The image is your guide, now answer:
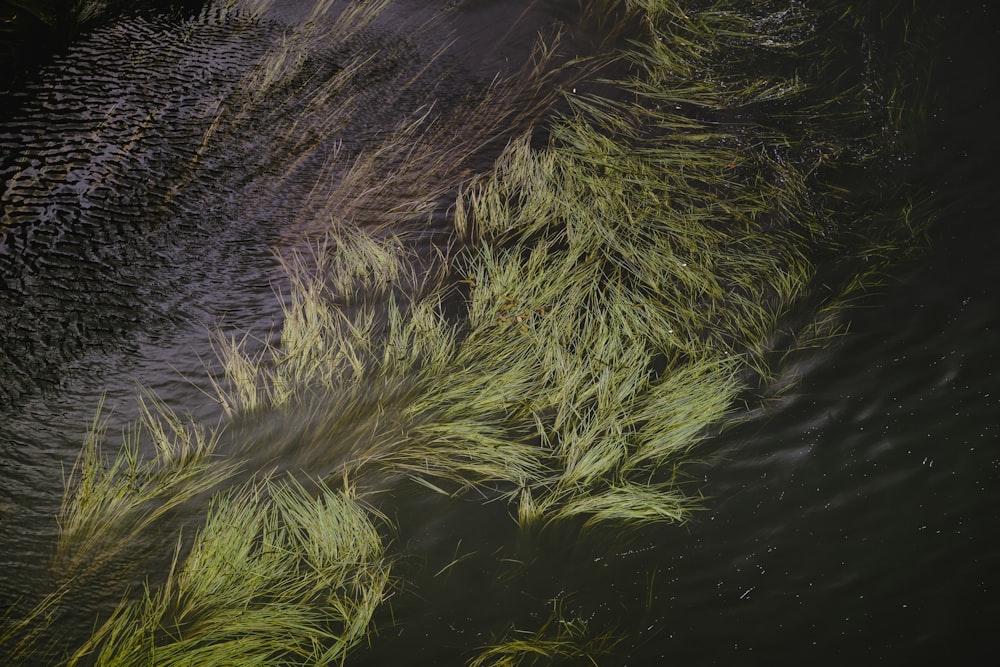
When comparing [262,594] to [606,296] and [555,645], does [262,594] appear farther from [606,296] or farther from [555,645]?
[606,296]

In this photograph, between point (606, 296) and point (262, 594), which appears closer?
point (262, 594)

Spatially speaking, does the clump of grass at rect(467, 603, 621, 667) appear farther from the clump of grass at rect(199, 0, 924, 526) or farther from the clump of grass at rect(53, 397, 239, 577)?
the clump of grass at rect(53, 397, 239, 577)

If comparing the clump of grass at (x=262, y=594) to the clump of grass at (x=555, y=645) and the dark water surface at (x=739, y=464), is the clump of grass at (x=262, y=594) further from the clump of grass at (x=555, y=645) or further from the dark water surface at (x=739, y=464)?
the clump of grass at (x=555, y=645)

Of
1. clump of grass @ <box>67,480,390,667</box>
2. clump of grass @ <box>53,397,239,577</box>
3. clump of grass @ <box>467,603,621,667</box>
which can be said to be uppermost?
clump of grass @ <box>53,397,239,577</box>

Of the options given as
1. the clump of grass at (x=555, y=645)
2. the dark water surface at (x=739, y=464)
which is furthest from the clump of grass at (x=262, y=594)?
the clump of grass at (x=555, y=645)

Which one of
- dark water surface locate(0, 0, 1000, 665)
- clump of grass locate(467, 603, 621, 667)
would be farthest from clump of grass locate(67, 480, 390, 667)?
clump of grass locate(467, 603, 621, 667)

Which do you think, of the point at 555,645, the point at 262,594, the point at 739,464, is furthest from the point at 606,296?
the point at 262,594

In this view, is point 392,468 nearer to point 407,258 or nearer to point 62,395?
point 407,258

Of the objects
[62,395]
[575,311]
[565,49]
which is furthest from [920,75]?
[62,395]

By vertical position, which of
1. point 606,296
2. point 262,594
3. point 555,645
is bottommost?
point 555,645
